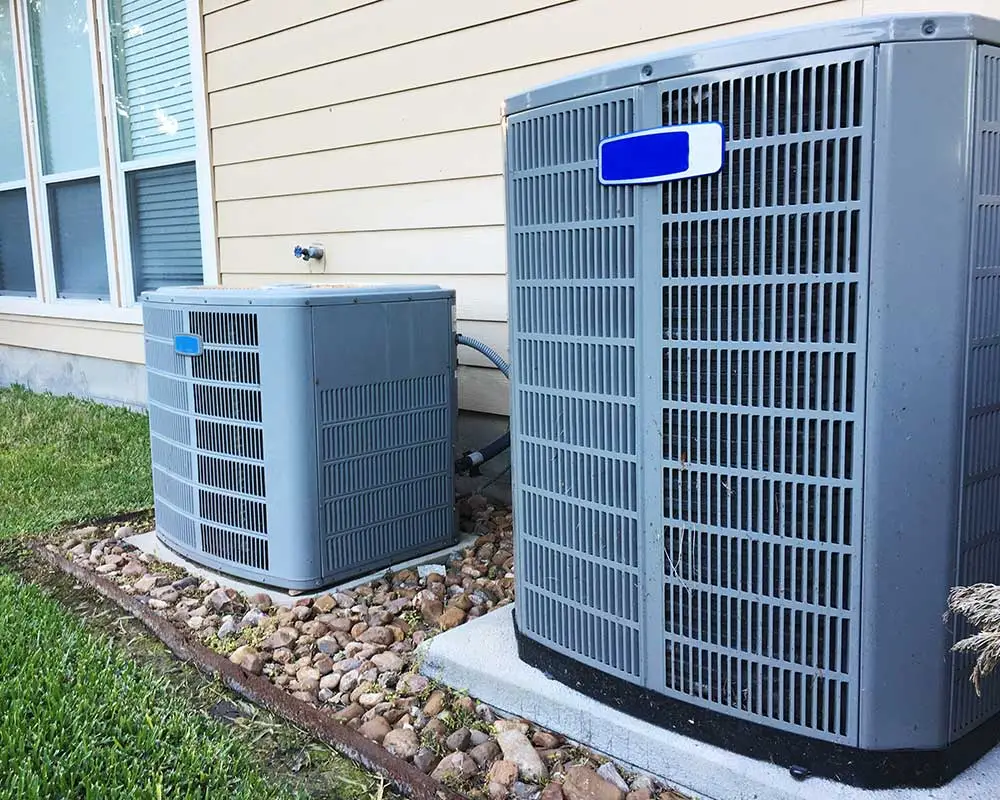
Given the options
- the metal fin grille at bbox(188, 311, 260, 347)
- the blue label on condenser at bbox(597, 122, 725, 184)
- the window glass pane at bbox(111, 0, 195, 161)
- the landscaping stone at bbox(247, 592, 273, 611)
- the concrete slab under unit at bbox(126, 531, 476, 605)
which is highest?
the window glass pane at bbox(111, 0, 195, 161)

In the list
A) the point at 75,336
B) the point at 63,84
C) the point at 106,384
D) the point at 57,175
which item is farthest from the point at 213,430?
the point at 63,84

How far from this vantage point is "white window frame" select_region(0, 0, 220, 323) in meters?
4.84

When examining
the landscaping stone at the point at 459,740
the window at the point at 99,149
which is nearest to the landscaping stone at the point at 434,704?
the landscaping stone at the point at 459,740

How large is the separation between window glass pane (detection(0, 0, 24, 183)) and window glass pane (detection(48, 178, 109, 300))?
71cm

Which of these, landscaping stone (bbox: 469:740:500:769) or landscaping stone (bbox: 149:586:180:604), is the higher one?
landscaping stone (bbox: 149:586:180:604)

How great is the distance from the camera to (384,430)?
9.12 ft

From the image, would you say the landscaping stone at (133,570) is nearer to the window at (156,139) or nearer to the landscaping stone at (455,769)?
the landscaping stone at (455,769)

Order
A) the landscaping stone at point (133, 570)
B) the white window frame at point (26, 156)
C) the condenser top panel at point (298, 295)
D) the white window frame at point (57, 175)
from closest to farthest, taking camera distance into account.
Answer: the condenser top panel at point (298, 295) → the landscaping stone at point (133, 570) → the white window frame at point (57, 175) → the white window frame at point (26, 156)

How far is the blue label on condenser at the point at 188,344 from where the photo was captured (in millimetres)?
2721

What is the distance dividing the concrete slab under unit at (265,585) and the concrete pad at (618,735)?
1.88ft

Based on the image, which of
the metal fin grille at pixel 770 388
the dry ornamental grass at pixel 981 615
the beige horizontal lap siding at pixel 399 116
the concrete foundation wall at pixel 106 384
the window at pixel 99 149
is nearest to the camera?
the dry ornamental grass at pixel 981 615

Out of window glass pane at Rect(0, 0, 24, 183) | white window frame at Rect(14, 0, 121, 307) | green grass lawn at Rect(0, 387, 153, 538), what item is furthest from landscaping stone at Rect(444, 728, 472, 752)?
window glass pane at Rect(0, 0, 24, 183)

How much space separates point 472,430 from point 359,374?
109 cm

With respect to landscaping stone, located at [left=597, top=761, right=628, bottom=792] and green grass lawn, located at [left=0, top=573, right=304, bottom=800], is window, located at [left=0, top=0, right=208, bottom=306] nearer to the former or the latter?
green grass lawn, located at [left=0, top=573, right=304, bottom=800]
